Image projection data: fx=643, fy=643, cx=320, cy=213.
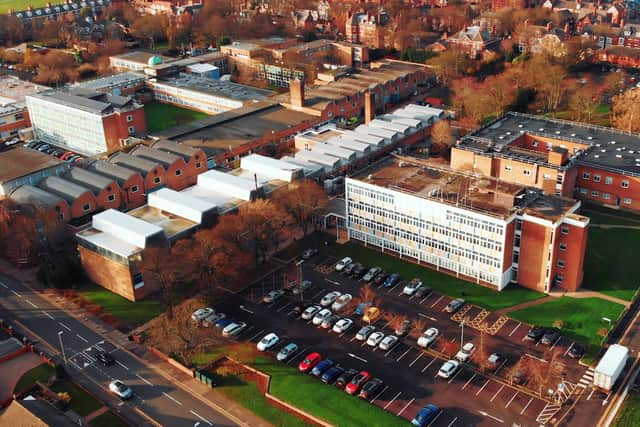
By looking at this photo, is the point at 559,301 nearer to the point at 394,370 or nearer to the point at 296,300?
the point at 394,370

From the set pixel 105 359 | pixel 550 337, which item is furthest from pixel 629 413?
pixel 105 359

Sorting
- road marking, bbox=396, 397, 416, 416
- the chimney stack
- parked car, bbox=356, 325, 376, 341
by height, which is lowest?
road marking, bbox=396, 397, 416, 416

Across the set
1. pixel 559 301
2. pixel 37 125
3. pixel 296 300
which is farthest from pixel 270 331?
pixel 37 125

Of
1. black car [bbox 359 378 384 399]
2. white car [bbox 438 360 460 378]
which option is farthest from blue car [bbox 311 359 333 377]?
white car [bbox 438 360 460 378]

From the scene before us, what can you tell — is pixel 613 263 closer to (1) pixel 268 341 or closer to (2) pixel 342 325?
(2) pixel 342 325

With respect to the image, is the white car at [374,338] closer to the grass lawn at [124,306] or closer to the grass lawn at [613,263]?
the grass lawn at [124,306]

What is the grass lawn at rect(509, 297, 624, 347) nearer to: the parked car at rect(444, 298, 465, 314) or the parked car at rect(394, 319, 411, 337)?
the parked car at rect(444, 298, 465, 314)

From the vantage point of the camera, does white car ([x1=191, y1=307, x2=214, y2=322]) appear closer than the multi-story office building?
Yes
